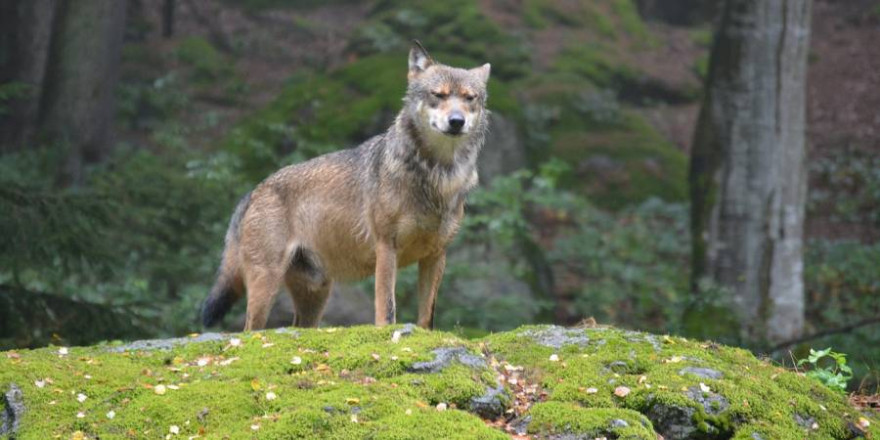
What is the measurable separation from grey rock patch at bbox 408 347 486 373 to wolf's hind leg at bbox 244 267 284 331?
2.38 metres

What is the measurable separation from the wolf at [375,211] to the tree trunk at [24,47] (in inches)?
377

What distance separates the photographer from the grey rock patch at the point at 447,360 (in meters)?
5.71

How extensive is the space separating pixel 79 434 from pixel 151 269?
23.3ft

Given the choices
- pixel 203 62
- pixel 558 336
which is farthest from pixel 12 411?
pixel 203 62

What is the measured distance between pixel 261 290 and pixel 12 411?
8.96ft

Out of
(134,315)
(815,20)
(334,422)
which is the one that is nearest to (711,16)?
(815,20)

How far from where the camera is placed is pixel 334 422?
5070mm

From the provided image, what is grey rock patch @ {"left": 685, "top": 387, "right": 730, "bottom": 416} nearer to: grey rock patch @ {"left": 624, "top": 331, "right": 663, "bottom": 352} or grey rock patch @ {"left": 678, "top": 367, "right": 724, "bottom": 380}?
grey rock patch @ {"left": 678, "top": 367, "right": 724, "bottom": 380}

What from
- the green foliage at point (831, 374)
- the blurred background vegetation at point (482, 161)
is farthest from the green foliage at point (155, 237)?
the green foliage at point (831, 374)

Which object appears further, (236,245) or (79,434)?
(236,245)

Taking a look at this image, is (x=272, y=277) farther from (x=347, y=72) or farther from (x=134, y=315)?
(x=347, y=72)

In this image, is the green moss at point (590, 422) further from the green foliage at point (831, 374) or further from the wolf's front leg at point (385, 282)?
the wolf's front leg at point (385, 282)

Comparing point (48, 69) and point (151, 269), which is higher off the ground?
point (48, 69)

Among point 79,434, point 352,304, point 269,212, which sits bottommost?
point 352,304
